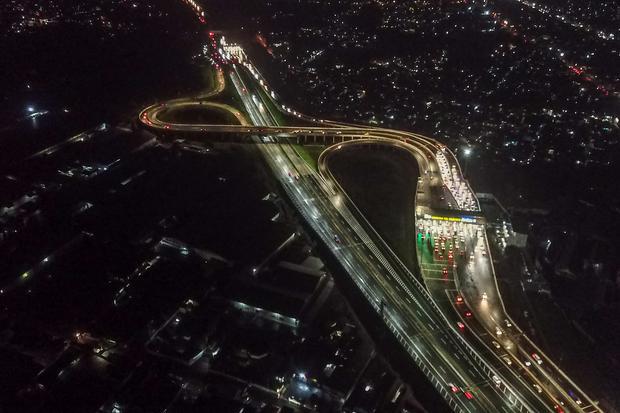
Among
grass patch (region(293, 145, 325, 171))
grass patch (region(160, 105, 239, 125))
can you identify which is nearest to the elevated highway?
grass patch (region(293, 145, 325, 171))

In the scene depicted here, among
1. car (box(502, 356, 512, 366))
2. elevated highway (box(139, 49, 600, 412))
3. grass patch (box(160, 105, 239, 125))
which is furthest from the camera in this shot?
grass patch (box(160, 105, 239, 125))

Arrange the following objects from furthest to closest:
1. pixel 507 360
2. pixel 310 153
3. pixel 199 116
Answer: pixel 199 116 → pixel 310 153 → pixel 507 360

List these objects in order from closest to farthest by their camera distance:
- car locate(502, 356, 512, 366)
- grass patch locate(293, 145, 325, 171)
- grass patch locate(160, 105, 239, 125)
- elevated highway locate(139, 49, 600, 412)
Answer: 1. elevated highway locate(139, 49, 600, 412)
2. car locate(502, 356, 512, 366)
3. grass patch locate(293, 145, 325, 171)
4. grass patch locate(160, 105, 239, 125)

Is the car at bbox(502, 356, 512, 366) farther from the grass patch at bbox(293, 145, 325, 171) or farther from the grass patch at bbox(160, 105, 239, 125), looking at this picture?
the grass patch at bbox(160, 105, 239, 125)

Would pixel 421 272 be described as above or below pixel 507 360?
above

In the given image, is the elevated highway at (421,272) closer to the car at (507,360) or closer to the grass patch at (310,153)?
the car at (507,360)

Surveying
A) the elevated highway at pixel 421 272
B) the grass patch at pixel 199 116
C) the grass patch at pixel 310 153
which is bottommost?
the elevated highway at pixel 421 272

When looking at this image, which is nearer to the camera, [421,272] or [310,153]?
[421,272]

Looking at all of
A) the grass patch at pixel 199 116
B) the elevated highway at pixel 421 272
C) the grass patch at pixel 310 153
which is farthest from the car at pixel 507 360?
the grass patch at pixel 199 116

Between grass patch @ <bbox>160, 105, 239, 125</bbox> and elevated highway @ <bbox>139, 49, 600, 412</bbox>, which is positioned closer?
elevated highway @ <bbox>139, 49, 600, 412</bbox>

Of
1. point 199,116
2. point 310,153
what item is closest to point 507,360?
point 310,153

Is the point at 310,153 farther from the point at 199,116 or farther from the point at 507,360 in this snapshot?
the point at 507,360
